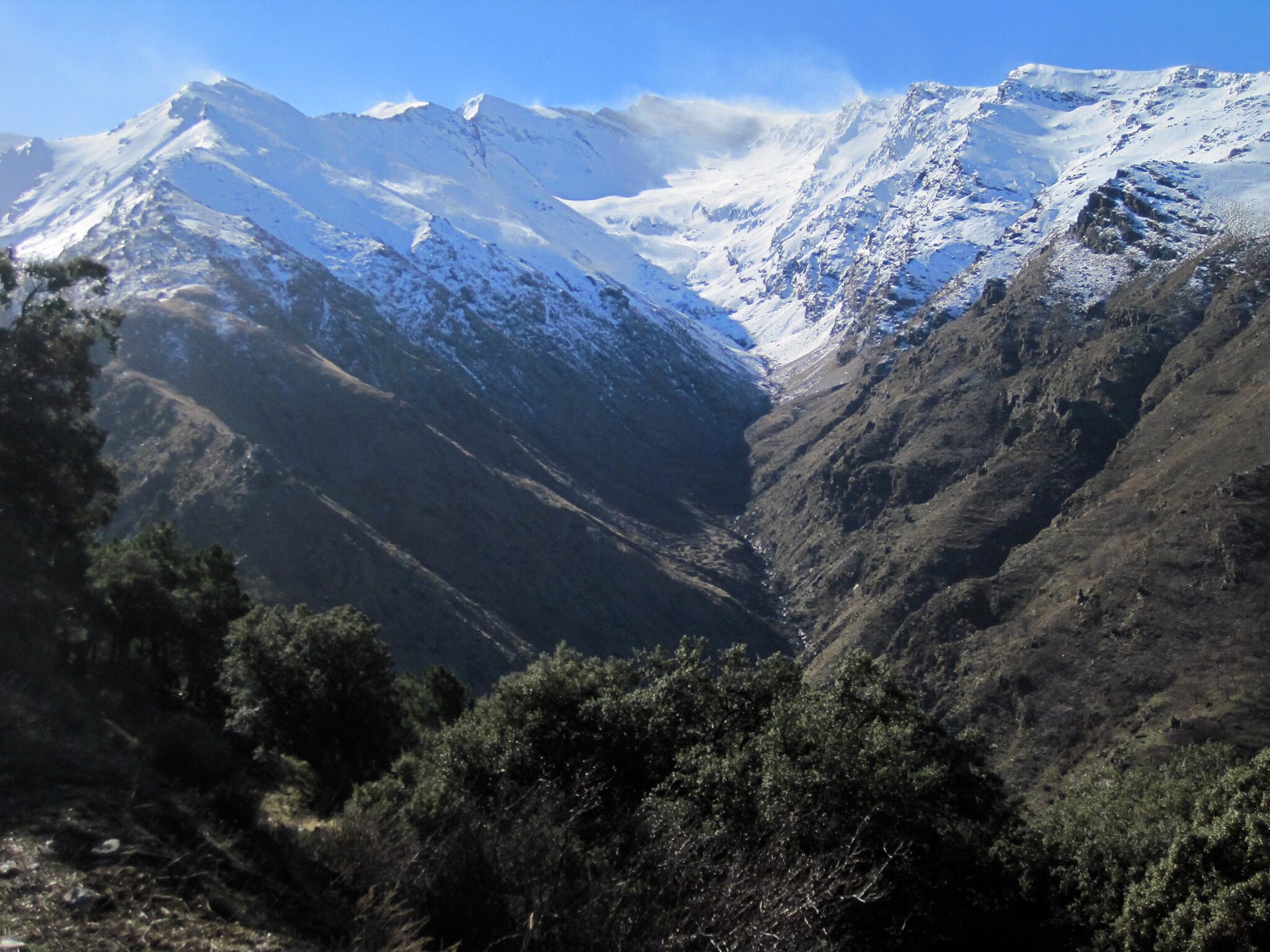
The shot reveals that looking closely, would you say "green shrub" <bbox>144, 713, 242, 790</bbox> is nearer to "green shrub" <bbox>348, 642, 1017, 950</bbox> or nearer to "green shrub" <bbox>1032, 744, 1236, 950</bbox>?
"green shrub" <bbox>348, 642, 1017, 950</bbox>

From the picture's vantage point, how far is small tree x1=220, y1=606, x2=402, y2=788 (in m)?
35.8

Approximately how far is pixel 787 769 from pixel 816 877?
531 centimetres

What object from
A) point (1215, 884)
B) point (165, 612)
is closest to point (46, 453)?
point (165, 612)

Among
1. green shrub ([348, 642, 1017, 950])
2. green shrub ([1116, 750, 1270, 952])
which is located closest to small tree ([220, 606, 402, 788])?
green shrub ([348, 642, 1017, 950])

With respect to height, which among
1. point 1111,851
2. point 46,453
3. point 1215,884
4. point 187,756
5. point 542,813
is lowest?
point 187,756

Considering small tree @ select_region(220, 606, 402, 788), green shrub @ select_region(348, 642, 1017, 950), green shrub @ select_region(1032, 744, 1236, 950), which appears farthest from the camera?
small tree @ select_region(220, 606, 402, 788)

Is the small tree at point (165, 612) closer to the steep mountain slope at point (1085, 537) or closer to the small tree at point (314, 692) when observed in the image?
the small tree at point (314, 692)

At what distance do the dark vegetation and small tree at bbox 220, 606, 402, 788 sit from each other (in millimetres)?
181

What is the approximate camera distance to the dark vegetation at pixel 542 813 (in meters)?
14.2

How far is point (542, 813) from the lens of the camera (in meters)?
18.2

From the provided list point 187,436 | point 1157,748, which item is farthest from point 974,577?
point 187,436

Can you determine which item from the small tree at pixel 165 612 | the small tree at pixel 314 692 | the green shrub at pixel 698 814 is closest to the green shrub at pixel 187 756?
the green shrub at pixel 698 814

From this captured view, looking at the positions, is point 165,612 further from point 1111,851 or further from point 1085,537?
point 1085,537

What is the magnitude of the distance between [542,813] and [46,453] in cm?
1990
